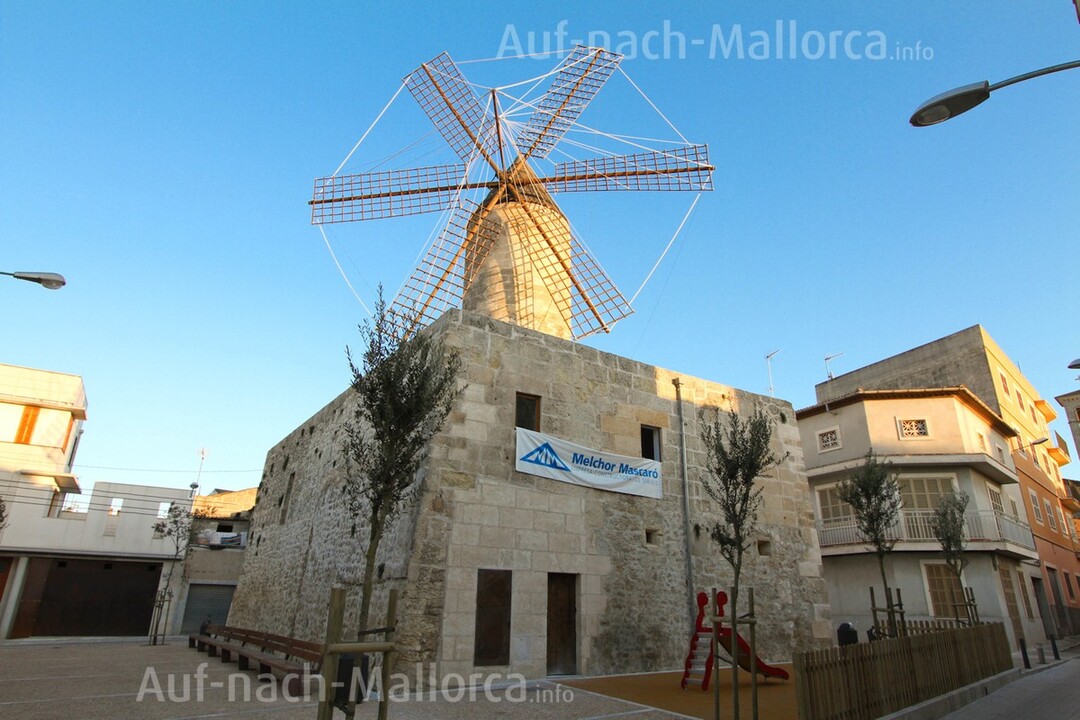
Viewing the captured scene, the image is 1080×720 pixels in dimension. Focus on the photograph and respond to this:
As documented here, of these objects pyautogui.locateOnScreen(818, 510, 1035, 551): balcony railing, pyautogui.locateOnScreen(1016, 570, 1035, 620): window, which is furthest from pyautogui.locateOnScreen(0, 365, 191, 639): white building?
pyautogui.locateOnScreen(1016, 570, 1035, 620): window

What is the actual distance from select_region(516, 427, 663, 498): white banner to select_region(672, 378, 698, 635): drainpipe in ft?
2.18

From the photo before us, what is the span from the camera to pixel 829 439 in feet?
66.8

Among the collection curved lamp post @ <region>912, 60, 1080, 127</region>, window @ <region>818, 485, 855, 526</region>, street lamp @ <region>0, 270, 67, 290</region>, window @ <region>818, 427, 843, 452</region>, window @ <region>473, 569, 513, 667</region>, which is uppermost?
window @ <region>818, 427, 843, 452</region>

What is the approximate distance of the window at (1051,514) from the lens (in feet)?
81.0

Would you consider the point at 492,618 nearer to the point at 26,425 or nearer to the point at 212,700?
the point at 212,700

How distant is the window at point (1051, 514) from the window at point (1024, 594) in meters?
6.91

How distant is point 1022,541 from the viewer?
19.4m

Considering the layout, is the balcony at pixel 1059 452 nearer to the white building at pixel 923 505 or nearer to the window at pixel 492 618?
the white building at pixel 923 505

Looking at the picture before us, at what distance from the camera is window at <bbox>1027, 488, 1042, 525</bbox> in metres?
23.0

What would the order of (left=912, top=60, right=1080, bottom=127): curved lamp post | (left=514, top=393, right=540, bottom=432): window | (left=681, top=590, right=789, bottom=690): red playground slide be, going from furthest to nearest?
1. (left=514, top=393, right=540, bottom=432): window
2. (left=681, top=590, right=789, bottom=690): red playground slide
3. (left=912, top=60, right=1080, bottom=127): curved lamp post

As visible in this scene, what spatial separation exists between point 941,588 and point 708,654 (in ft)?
39.8

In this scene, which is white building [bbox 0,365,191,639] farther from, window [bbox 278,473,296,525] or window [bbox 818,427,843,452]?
window [bbox 818,427,843,452]

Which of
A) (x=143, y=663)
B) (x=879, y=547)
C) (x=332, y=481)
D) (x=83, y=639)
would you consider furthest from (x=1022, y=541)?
(x=83, y=639)

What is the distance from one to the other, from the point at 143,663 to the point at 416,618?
6.82 meters
